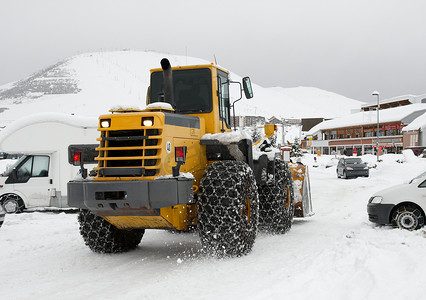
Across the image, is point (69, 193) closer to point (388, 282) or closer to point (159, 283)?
point (159, 283)

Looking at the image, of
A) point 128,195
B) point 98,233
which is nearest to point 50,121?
point 98,233

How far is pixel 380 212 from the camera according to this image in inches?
345

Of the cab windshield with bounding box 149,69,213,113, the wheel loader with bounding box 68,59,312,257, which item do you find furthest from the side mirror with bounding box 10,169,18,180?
the cab windshield with bounding box 149,69,213,113

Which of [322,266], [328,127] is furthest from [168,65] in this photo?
[328,127]

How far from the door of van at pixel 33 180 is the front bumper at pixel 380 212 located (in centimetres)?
980

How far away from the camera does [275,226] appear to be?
8906 millimetres

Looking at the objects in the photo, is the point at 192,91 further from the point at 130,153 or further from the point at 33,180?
the point at 33,180

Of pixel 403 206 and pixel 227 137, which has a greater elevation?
pixel 227 137

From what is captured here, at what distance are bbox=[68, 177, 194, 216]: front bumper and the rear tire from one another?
9050 mm

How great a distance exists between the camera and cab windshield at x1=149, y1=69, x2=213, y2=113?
779 cm

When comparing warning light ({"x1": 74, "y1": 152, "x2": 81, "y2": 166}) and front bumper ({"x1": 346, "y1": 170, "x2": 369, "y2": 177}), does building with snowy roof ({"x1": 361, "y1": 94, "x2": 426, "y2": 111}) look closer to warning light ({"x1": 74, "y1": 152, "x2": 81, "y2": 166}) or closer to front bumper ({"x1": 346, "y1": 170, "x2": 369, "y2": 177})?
front bumper ({"x1": 346, "y1": 170, "x2": 369, "y2": 177})

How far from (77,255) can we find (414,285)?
5136 millimetres

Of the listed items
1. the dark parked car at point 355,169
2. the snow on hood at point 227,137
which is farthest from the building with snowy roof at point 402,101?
the snow on hood at point 227,137

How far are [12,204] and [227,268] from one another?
33.7 feet
